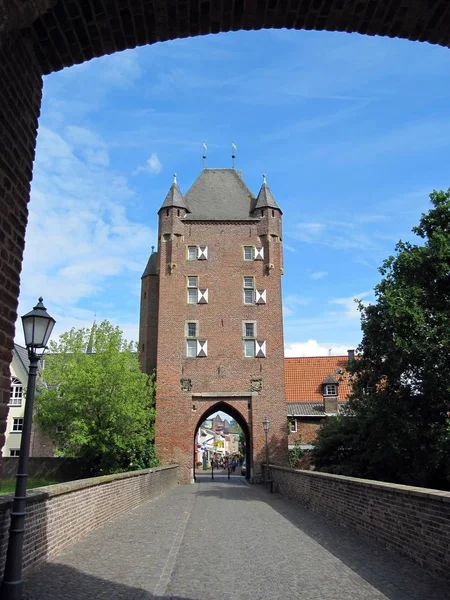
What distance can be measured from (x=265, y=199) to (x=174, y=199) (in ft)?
21.3

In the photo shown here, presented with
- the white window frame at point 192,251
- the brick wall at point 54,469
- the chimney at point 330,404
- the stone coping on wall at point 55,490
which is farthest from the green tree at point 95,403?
the chimney at point 330,404

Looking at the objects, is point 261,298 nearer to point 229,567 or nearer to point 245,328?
point 245,328

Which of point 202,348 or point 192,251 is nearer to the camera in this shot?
point 202,348

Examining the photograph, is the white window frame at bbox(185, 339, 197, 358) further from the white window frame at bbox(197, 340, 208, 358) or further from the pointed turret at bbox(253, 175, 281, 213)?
the pointed turret at bbox(253, 175, 281, 213)

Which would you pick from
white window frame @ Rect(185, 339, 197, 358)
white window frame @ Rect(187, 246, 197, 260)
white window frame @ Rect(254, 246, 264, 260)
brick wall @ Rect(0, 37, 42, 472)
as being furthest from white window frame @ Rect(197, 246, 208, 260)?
brick wall @ Rect(0, 37, 42, 472)

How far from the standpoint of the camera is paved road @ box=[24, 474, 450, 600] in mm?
6078

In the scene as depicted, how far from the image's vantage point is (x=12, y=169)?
3.38 metres

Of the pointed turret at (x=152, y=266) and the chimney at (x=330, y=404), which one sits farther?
the chimney at (x=330, y=404)

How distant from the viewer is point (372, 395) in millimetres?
21953

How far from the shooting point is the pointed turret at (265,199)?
129 feet

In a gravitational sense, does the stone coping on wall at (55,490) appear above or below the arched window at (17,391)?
below

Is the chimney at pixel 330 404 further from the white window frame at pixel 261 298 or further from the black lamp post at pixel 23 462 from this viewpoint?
the black lamp post at pixel 23 462

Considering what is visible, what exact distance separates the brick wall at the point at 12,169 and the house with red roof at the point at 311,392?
1381 inches

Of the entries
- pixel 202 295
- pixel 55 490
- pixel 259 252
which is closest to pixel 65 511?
pixel 55 490
